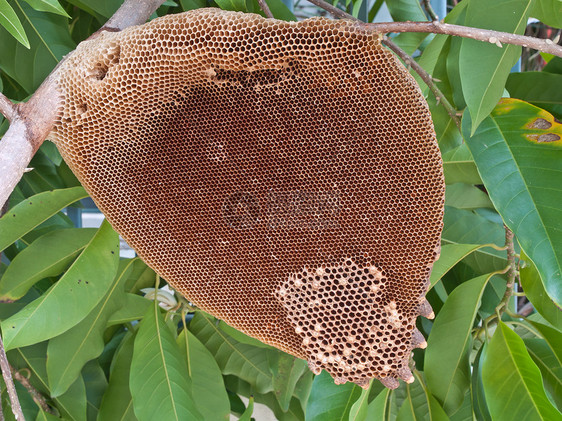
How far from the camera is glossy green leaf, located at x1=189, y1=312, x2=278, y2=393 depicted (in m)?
1.02

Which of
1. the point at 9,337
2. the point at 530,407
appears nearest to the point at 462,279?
the point at 530,407

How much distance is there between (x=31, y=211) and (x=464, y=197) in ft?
2.39

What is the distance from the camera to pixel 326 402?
2.62 ft

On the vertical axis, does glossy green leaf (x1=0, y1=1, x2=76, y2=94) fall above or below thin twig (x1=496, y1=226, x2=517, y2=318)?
above

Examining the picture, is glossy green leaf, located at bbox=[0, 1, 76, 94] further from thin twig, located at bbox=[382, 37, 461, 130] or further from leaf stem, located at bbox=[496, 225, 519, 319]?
leaf stem, located at bbox=[496, 225, 519, 319]

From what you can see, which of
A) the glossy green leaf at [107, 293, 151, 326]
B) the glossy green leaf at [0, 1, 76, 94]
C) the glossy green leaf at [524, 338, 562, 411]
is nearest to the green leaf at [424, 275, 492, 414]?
the glossy green leaf at [524, 338, 562, 411]

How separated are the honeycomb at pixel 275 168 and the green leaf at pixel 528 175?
5.1 inches

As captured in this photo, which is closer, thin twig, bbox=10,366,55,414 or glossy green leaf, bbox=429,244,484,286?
glossy green leaf, bbox=429,244,484,286

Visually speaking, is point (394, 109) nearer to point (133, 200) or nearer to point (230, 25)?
point (230, 25)

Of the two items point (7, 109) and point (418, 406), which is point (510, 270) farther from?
point (7, 109)

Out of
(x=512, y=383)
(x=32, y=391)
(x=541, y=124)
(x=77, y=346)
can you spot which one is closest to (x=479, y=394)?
(x=512, y=383)

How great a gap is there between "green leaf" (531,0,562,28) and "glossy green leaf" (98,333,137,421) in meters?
0.80

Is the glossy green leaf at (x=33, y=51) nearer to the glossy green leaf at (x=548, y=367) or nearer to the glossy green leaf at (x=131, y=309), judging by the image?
the glossy green leaf at (x=131, y=309)

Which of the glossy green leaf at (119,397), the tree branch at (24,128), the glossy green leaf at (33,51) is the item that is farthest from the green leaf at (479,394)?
the glossy green leaf at (33,51)
